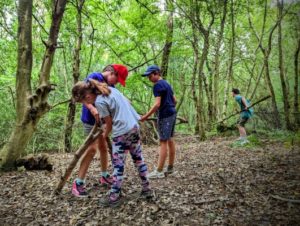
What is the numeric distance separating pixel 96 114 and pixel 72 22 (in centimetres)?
862

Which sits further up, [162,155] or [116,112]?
[116,112]

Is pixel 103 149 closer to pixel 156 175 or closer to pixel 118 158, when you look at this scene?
pixel 118 158

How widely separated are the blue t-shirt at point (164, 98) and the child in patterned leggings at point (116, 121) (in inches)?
53.8

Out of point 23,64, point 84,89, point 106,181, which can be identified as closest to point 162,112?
point 106,181

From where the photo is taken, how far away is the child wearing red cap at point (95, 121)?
4410 mm

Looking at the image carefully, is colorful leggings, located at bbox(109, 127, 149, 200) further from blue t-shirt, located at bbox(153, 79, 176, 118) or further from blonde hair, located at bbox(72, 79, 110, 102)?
blue t-shirt, located at bbox(153, 79, 176, 118)

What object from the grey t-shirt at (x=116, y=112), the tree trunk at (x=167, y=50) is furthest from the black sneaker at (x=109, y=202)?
the tree trunk at (x=167, y=50)

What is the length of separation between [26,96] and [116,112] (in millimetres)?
3592

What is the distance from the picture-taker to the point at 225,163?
6.66 metres

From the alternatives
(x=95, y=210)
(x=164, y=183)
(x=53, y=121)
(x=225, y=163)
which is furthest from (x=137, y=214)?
(x=53, y=121)

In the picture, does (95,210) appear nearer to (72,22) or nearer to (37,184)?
(37,184)

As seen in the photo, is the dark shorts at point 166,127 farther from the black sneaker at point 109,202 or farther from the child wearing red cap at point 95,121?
the black sneaker at point 109,202

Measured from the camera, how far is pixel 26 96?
21.5 ft

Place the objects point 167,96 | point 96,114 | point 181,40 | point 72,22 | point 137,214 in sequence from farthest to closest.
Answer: point 181,40
point 72,22
point 167,96
point 96,114
point 137,214
